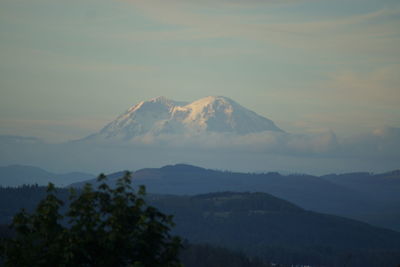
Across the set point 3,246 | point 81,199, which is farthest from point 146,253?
point 3,246

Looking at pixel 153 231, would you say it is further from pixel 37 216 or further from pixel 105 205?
pixel 37 216

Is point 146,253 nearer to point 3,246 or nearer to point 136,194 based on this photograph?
point 136,194

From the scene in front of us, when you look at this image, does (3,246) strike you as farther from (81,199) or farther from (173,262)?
(173,262)

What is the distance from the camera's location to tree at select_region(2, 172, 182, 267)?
4906 centimetres

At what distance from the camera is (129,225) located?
50.6m

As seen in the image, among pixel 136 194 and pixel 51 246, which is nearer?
pixel 51 246

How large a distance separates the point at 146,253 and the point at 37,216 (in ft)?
26.3

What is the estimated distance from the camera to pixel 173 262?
171ft

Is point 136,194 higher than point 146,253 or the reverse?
higher

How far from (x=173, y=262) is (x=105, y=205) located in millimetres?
6101

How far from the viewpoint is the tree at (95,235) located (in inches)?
1932

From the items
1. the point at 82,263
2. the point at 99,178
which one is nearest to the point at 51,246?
the point at 82,263

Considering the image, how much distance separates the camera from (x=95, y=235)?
164ft

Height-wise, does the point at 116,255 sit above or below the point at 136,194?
below
